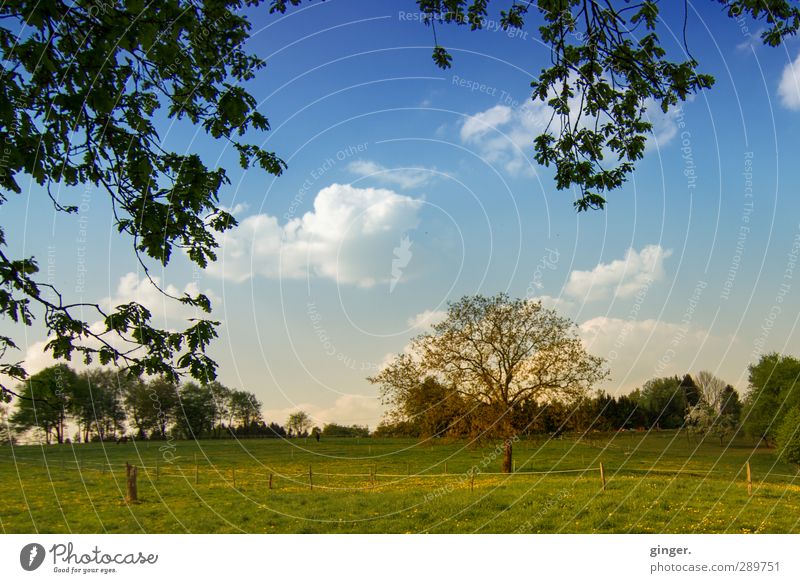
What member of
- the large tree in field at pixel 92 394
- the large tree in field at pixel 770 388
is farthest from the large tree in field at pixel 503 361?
the large tree in field at pixel 770 388

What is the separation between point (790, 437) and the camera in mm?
31328

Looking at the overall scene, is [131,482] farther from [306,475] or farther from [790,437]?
[790,437]

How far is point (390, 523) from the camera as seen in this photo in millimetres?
13281

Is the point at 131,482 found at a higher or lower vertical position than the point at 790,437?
higher

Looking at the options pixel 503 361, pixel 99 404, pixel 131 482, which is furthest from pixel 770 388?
pixel 99 404

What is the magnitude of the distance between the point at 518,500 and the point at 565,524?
3416 millimetres

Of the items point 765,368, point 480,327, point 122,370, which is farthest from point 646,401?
point 122,370

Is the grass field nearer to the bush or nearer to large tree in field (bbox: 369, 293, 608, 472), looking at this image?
large tree in field (bbox: 369, 293, 608, 472)

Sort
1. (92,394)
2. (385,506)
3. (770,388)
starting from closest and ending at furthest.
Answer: (92,394) → (385,506) → (770,388)

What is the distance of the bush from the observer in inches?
1318

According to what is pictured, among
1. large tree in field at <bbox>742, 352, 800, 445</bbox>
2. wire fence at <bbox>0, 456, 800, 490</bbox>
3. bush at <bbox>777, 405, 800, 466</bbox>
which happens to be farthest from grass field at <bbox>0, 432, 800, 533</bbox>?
large tree in field at <bbox>742, 352, 800, 445</bbox>

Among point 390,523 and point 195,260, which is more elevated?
point 195,260
